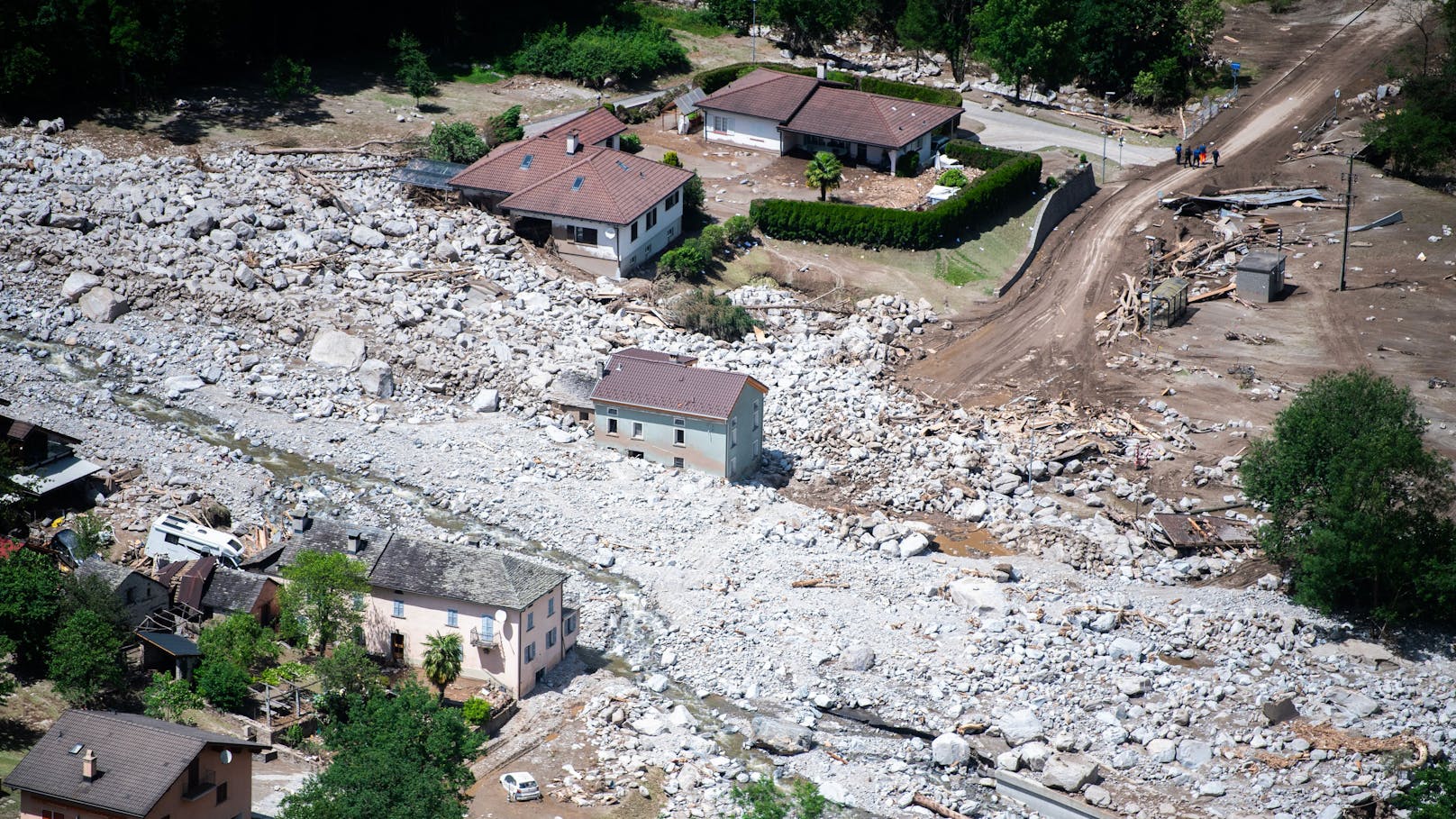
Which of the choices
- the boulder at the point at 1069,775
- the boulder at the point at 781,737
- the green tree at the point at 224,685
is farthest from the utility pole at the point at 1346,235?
the green tree at the point at 224,685

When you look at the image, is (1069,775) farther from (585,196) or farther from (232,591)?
(585,196)

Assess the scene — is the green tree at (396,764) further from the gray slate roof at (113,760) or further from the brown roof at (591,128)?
the brown roof at (591,128)

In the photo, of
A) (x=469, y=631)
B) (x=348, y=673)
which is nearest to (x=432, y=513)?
(x=469, y=631)

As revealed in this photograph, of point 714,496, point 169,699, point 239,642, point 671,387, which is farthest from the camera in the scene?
point 671,387

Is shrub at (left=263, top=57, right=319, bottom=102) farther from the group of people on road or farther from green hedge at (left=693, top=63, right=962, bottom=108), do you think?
the group of people on road

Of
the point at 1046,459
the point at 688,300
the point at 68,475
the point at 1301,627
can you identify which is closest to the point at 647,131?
the point at 688,300
